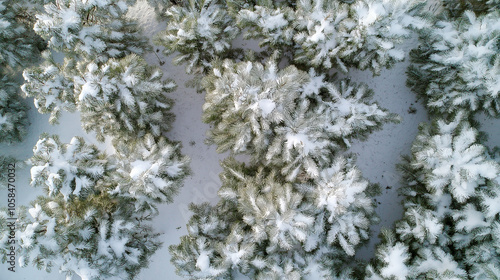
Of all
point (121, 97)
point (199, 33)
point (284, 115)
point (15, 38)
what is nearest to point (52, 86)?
point (121, 97)

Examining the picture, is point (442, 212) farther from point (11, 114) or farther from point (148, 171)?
point (11, 114)

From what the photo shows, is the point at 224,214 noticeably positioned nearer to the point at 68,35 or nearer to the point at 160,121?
the point at 160,121

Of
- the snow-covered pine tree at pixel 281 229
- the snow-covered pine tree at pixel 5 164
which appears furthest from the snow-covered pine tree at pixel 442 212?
the snow-covered pine tree at pixel 5 164

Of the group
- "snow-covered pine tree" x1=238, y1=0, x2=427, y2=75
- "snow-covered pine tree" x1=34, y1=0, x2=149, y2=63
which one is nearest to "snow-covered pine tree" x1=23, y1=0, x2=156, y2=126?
"snow-covered pine tree" x1=34, y1=0, x2=149, y2=63

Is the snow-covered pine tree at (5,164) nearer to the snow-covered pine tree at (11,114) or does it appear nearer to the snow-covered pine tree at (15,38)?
the snow-covered pine tree at (11,114)

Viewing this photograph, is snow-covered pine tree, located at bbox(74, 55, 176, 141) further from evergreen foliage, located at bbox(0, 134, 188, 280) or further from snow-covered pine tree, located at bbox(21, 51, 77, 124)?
evergreen foliage, located at bbox(0, 134, 188, 280)
